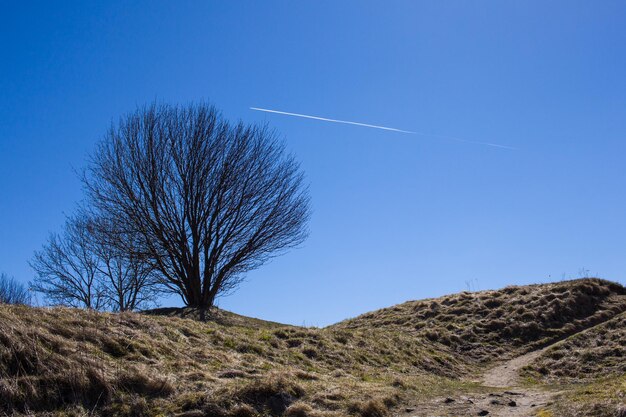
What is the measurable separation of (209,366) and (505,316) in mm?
15892

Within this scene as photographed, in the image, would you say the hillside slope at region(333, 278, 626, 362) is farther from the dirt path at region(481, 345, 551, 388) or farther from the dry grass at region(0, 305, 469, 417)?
the dry grass at region(0, 305, 469, 417)

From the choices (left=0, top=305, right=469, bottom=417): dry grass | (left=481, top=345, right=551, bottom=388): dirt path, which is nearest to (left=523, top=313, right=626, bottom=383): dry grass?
(left=481, top=345, right=551, bottom=388): dirt path

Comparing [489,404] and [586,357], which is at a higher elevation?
[586,357]

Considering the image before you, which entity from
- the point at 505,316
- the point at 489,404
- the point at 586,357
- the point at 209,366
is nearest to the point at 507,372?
the point at 586,357

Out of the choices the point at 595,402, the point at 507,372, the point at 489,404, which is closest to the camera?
the point at 595,402

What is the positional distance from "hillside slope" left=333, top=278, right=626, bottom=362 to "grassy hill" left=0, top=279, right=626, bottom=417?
2.65 ft

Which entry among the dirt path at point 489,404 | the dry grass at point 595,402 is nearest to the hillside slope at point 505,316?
the dirt path at point 489,404

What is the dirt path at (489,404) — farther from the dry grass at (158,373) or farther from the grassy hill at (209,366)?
the dry grass at (158,373)

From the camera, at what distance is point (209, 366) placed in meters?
9.37

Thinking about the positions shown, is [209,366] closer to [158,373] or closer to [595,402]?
[158,373]

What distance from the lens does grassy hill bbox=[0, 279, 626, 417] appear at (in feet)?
22.8

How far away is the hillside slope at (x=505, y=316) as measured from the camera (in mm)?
19266

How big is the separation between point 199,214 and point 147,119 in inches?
177

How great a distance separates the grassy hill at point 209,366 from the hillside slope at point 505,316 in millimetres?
808
